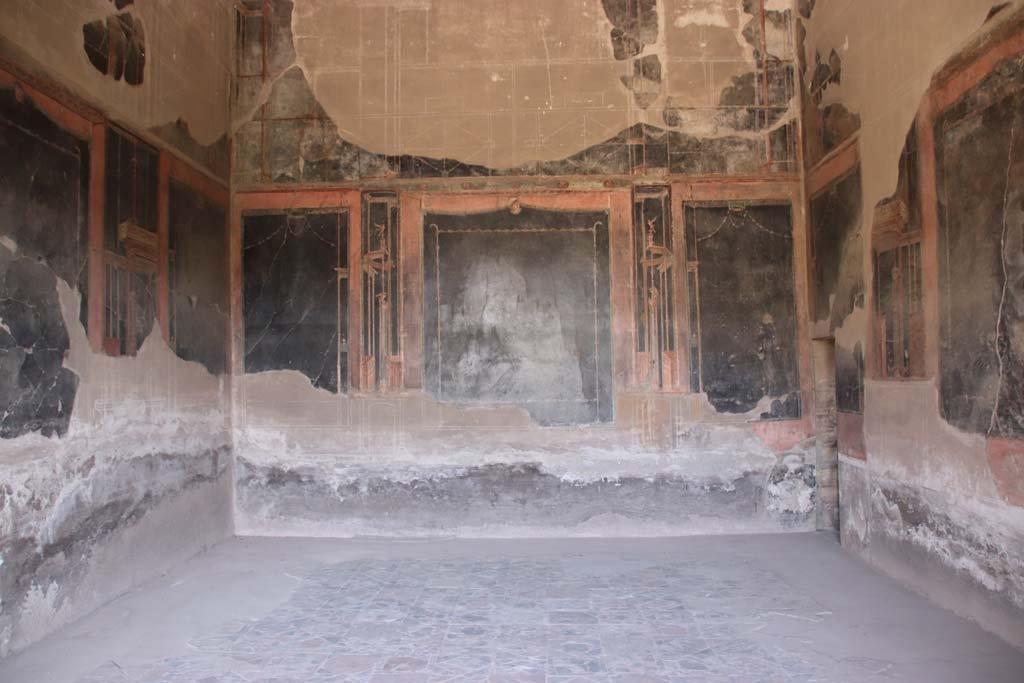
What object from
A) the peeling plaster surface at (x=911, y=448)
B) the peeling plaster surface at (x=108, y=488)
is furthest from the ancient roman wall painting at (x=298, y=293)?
the peeling plaster surface at (x=911, y=448)

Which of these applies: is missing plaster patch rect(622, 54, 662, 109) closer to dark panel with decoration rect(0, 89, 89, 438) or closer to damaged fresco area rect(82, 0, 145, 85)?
damaged fresco area rect(82, 0, 145, 85)

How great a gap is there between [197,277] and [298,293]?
88cm

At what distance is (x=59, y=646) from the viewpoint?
3775mm

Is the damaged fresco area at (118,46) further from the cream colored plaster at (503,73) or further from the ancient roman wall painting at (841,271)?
the ancient roman wall painting at (841,271)

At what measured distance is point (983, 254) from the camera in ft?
12.5

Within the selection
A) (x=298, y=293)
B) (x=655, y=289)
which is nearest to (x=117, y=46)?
(x=298, y=293)

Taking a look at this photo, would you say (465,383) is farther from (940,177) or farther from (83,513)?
(940,177)

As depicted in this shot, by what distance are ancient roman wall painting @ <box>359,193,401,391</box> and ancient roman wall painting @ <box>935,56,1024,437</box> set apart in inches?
166

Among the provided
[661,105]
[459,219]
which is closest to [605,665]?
[459,219]

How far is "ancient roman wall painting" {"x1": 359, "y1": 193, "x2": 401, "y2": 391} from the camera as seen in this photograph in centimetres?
630

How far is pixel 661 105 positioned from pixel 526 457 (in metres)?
3.43

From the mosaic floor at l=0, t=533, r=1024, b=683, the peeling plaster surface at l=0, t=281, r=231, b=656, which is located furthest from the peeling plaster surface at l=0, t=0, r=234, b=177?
the mosaic floor at l=0, t=533, r=1024, b=683

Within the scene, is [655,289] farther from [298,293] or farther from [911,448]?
[298,293]

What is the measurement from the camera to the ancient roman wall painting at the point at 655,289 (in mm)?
6266
